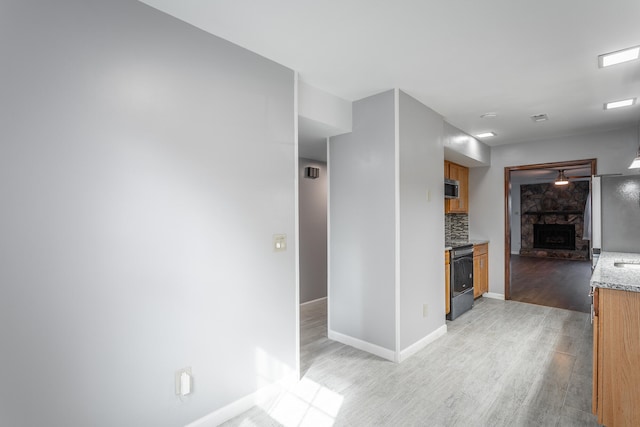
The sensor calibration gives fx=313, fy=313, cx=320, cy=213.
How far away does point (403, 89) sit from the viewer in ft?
9.66

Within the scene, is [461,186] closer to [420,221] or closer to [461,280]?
[461,280]

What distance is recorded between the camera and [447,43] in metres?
2.13

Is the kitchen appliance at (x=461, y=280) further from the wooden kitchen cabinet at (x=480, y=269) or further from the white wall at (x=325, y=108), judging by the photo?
the white wall at (x=325, y=108)

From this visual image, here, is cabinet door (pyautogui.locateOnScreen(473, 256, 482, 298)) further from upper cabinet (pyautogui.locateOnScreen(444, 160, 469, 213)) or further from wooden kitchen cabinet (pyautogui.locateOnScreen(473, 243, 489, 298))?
upper cabinet (pyautogui.locateOnScreen(444, 160, 469, 213))

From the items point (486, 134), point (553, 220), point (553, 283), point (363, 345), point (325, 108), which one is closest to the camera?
point (325, 108)

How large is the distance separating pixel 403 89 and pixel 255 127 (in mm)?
1523

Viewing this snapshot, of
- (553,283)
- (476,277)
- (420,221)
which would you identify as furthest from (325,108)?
(553,283)

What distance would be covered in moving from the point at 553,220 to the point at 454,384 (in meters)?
10.2

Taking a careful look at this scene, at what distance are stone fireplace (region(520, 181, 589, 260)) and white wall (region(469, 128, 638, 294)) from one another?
681 cm

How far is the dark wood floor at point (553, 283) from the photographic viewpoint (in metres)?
4.92

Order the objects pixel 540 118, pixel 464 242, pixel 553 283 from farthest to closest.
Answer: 1. pixel 553 283
2. pixel 464 242
3. pixel 540 118

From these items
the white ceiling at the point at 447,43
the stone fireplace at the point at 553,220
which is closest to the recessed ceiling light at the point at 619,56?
the white ceiling at the point at 447,43

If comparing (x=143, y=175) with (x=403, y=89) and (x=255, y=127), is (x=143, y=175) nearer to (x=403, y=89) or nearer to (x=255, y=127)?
(x=255, y=127)

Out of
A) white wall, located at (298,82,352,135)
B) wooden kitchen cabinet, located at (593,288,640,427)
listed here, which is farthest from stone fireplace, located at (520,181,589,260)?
white wall, located at (298,82,352,135)
